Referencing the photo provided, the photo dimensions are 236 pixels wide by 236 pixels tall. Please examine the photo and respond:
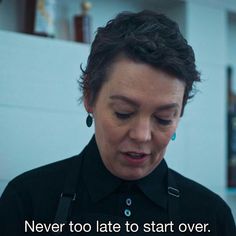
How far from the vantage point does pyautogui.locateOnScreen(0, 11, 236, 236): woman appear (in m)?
0.96

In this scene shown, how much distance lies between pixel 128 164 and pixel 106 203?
11cm

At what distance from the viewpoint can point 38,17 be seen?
1603 mm

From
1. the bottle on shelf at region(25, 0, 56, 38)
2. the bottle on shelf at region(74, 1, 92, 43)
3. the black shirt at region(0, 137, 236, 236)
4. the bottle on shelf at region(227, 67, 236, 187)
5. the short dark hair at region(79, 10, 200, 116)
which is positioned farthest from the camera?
the bottle on shelf at region(227, 67, 236, 187)

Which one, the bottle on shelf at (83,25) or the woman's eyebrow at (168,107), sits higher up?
the bottle on shelf at (83,25)

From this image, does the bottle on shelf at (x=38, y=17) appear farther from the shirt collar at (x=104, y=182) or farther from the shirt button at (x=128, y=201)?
the shirt button at (x=128, y=201)

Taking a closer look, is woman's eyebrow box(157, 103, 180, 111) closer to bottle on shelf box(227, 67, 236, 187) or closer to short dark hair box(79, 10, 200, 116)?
short dark hair box(79, 10, 200, 116)

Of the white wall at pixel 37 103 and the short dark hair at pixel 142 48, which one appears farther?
the white wall at pixel 37 103

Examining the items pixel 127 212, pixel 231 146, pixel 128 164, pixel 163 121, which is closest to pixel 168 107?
pixel 163 121

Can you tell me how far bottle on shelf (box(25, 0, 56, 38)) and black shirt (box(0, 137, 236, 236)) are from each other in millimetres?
621

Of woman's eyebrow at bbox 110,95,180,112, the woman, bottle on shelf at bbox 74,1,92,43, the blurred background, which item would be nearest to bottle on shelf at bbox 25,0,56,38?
the blurred background

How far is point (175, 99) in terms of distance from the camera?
988 mm

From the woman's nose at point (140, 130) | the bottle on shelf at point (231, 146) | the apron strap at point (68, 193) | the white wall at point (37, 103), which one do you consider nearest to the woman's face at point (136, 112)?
the woman's nose at point (140, 130)

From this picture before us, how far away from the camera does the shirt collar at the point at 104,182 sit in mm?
1067

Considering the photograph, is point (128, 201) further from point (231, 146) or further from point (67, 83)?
point (231, 146)
